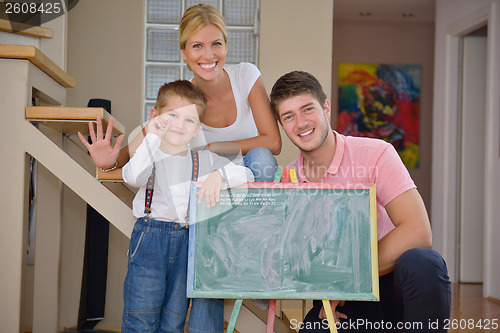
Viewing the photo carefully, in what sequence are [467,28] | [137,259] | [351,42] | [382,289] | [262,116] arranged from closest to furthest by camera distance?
[137,259], [382,289], [262,116], [467,28], [351,42]

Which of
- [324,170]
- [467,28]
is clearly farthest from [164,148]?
[467,28]

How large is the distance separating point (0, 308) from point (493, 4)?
4088 mm

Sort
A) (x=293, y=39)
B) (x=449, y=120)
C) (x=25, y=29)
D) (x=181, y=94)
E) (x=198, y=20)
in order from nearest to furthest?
(x=181, y=94) < (x=198, y=20) < (x=25, y=29) < (x=293, y=39) < (x=449, y=120)

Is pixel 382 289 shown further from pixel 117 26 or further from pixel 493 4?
pixel 493 4

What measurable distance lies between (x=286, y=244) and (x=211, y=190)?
0.29 metres

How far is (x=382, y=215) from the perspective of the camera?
179 cm

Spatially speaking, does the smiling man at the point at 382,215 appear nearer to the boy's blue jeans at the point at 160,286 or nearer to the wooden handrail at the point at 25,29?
the boy's blue jeans at the point at 160,286

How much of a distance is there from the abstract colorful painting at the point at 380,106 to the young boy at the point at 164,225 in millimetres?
4516

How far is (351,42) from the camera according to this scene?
19.9ft

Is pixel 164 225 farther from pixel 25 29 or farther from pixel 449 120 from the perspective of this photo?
pixel 449 120

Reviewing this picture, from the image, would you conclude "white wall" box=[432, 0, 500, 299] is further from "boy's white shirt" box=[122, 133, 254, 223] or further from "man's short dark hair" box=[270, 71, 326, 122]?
"boy's white shirt" box=[122, 133, 254, 223]

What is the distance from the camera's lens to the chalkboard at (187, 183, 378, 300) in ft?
5.04

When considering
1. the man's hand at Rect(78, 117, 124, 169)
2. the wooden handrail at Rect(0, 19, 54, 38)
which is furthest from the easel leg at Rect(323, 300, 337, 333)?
the wooden handrail at Rect(0, 19, 54, 38)

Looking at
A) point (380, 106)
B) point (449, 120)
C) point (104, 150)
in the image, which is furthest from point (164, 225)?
point (380, 106)
